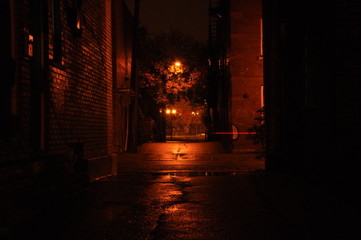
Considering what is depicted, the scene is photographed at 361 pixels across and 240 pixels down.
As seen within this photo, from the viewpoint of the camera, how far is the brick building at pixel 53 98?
607cm

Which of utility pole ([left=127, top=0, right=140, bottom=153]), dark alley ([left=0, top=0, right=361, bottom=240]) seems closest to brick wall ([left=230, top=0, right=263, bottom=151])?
utility pole ([left=127, top=0, right=140, bottom=153])

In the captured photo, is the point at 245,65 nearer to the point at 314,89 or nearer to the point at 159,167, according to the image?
the point at 159,167

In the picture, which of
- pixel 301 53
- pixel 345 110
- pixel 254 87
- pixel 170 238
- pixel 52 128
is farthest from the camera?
pixel 254 87

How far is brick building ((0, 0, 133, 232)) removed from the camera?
6.07 metres

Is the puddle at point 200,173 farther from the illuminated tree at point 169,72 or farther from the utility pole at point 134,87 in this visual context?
the illuminated tree at point 169,72

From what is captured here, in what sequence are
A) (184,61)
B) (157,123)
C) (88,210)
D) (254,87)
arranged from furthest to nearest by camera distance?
(157,123) → (184,61) → (254,87) → (88,210)

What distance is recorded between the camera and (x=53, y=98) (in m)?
7.93

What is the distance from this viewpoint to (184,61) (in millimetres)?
35812

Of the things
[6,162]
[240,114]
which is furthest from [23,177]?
[240,114]

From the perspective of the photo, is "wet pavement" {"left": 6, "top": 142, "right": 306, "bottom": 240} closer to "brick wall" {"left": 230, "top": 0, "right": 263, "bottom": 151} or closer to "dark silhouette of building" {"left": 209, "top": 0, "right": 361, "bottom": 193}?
"dark silhouette of building" {"left": 209, "top": 0, "right": 361, "bottom": 193}

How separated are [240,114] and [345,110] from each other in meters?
13.9

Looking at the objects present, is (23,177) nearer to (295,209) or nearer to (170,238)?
(170,238)

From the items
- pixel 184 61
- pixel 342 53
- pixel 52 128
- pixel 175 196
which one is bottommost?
pixel 175 196

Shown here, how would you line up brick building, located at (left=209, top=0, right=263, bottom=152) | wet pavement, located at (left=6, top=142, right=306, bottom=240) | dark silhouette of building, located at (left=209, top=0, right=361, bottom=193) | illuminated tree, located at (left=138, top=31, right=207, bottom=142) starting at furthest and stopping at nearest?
illuminated tree, located at (left=138, top=31, right=207, bottom=142) < brick building, located at (left=209, top=0, right=263, bottom=152) < dark silhouette of building, located at (left=209, top=0, right=361, bottom=193) < wet pavement, located at (left=6, top=142, right=306, bottom=240)
